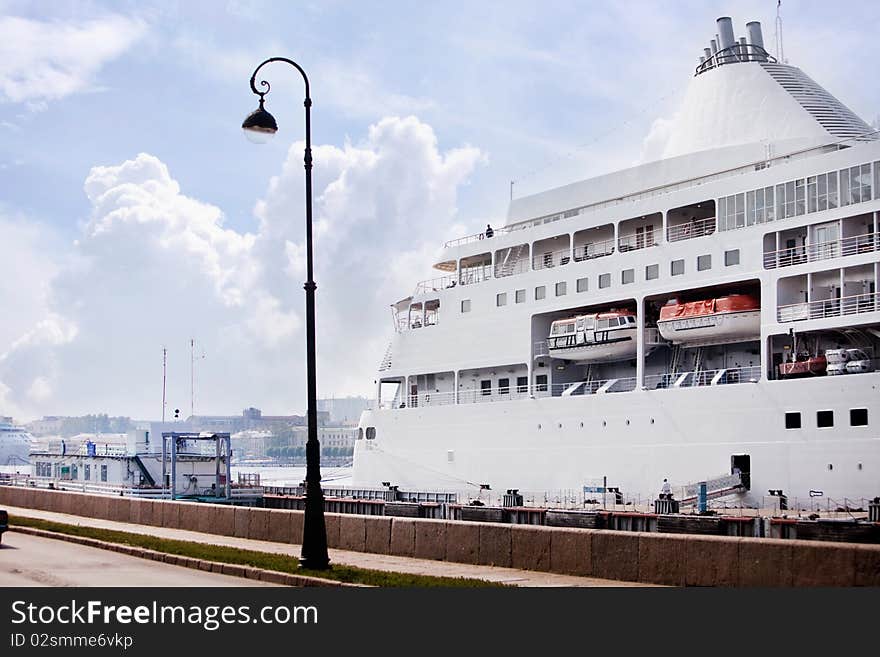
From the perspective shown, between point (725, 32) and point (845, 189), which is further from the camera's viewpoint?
point (725, 32)

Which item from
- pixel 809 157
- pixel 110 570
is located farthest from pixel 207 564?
pixel 809 157

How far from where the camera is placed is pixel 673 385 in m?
41.0

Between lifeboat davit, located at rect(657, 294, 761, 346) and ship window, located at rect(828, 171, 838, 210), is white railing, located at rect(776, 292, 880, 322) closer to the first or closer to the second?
lifeboat davit, located at rect(657, 294, 761, 346)

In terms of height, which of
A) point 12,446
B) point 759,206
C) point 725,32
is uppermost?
point 725,32

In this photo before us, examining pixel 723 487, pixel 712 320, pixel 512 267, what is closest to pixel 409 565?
pixel 723 487

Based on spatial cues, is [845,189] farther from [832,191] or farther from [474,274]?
[474,274]

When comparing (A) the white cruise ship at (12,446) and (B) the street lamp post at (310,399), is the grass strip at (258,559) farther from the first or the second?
(A) the white cruise ship at (12,446)

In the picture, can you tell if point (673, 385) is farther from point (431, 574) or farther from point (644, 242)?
point (431, 574)

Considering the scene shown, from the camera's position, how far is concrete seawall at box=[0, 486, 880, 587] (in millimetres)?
14977

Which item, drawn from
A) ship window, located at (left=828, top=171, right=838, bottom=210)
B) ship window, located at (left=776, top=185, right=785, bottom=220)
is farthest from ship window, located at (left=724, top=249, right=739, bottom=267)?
ship window, located at (left=828, top=171, right=838, bottom=210)

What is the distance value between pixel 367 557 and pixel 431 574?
3705mm

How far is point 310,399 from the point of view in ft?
64.3

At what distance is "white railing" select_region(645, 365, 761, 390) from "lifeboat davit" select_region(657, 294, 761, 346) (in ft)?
3.94

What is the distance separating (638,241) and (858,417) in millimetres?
13848
